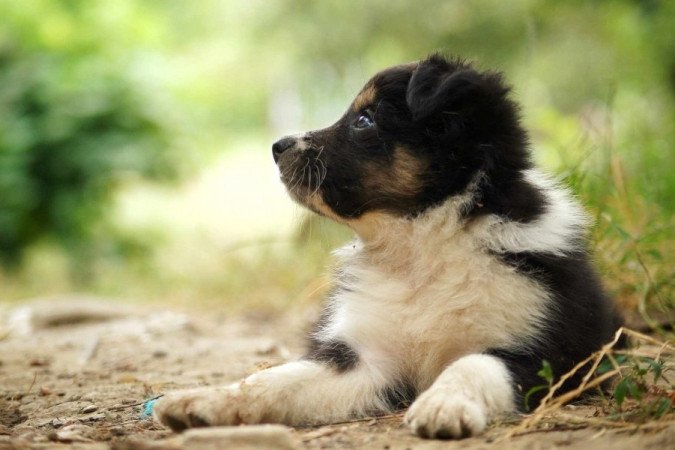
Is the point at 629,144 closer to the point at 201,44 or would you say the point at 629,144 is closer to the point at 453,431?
the point at 453,431

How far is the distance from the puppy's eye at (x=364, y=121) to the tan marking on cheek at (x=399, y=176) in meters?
0.20

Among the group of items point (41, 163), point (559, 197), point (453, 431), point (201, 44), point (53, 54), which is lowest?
point (453, 431)

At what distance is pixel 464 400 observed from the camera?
280 cm

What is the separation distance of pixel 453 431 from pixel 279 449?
593 mm

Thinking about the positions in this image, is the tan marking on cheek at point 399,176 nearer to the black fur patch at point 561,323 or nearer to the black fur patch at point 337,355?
the black fur patch at point 561,323

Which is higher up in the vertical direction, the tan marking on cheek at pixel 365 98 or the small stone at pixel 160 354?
the tan marking on cheek at pixel 365 98

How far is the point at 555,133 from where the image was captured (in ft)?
24.3

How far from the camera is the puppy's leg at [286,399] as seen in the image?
9.89ft

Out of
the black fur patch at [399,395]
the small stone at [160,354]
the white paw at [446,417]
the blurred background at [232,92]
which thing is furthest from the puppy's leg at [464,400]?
the small stone at [160,354]

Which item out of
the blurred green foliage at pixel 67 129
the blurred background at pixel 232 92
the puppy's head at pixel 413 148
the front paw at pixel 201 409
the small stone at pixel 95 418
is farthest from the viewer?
the blurred green foliage at pixel 67 129

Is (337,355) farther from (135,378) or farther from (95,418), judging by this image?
(135,378)

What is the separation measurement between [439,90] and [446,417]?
136 centimetres

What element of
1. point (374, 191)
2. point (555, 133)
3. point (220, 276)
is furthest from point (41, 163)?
point (374, 191)

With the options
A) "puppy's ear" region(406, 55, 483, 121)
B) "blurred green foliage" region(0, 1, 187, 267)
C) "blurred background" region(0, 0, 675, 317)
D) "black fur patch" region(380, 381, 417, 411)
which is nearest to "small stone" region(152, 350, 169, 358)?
"blurred background" region(0, 0, 675, 317)
